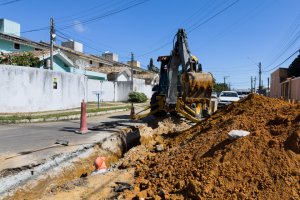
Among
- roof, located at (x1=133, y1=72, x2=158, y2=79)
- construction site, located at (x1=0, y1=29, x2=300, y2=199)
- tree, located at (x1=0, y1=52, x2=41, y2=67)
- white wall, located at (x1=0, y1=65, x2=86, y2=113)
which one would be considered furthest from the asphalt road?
roof, located at (x1=133, y1=72, x2=158, y2=79)

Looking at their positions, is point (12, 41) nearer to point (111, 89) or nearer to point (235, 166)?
point (111, 89)

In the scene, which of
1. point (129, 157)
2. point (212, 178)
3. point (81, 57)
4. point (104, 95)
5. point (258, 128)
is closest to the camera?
point (212, 178)

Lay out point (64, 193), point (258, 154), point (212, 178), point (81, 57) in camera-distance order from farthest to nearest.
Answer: point (81, 57), point (64, 193), point (258, 154), point (212, 178)

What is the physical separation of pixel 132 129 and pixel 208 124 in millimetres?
4213

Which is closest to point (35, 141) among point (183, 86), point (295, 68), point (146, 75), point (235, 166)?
point (183, 86)

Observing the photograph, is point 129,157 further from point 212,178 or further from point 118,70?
point 118,70

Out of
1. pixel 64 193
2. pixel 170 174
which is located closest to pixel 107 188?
pixel 64 193

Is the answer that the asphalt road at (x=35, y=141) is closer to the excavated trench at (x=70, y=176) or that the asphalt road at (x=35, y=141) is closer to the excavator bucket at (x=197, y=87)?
the excavated trench at (x=70, y=176)

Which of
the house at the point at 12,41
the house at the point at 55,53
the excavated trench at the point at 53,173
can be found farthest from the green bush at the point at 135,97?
the excavated trench at the point at 53,173

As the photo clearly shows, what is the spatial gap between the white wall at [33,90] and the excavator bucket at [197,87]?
411 inches

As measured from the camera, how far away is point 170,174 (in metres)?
5.48

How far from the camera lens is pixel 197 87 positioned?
34.6 feet

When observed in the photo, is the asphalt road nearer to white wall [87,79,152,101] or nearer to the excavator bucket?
the excavator bucket

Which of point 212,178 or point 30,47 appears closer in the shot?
point 212,178
